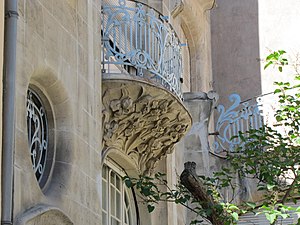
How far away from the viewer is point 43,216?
11336mm

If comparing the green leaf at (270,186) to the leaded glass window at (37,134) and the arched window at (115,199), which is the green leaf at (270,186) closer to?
the arched window at (115,199)

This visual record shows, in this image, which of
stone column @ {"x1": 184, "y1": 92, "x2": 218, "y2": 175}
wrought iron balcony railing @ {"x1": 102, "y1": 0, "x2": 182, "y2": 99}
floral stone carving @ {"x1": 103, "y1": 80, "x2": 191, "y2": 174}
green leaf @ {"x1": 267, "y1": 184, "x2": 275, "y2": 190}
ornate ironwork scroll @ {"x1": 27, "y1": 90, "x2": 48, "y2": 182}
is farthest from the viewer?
stone column @ {"x1": 184, "y1": 92, "x2": 218, "y2": 175}

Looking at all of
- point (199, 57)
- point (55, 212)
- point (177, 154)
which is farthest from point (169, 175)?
point (55, 212)

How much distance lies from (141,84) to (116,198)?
1842 millimetres

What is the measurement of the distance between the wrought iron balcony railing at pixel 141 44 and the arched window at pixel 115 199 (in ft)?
4.35

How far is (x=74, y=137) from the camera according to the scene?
1277 centimetres

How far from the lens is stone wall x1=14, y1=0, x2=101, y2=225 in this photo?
37.1 ft

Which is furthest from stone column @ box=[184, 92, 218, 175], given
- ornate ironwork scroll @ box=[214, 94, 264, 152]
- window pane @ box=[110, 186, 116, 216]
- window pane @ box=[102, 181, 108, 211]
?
window pane @ box=[102, 181, 108, 211]

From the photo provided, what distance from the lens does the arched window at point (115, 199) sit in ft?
49.6

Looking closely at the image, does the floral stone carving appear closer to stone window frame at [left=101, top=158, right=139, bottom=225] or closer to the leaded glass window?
stone window frame at [left=101, top=158, right=139, bottom=225]

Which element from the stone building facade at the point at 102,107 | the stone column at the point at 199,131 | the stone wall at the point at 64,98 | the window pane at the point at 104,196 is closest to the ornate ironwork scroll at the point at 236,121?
the stone building facade at the point at 102,107

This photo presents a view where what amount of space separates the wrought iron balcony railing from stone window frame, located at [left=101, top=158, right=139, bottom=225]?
130 centimetres

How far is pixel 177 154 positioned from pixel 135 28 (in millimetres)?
3859

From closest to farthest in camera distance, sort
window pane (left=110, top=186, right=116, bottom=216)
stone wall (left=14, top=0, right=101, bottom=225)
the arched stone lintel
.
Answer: the arched stone lintel
stone wall (left=14, top=0, right=101, bottom=225)
window pane (left=110, top=186, right=116, bottom=216)
